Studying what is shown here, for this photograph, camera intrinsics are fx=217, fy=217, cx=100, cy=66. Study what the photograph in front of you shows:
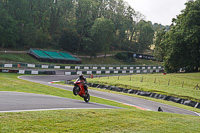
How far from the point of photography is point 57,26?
8900 centimetres

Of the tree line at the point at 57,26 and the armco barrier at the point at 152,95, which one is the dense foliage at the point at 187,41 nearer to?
the armco barrier at the point at 152,95

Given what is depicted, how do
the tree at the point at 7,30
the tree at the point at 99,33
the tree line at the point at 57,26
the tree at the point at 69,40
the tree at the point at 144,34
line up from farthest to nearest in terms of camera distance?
the tree at the point at 144,34 → the tree at the point at 99,33 → the tree at the point at 69,40 → the tree line at the point at 57,26 → the tree at the point at 7,30

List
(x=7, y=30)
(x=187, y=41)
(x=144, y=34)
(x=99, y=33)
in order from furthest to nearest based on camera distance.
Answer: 1. (x=144, y=34)
2. (x=99, y=33)
3. (x=7, y=30)
4. (x=187, y=41)

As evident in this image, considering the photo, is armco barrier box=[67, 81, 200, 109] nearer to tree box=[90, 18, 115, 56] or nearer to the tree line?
the tree line

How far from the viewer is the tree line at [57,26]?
218 ft

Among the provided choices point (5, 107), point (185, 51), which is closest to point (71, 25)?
point (185, 51)

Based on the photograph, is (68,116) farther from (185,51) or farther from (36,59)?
(36,59)

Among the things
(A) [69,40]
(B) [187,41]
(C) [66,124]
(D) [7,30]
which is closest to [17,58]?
(D) [7,30]

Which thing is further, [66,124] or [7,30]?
[7,30]

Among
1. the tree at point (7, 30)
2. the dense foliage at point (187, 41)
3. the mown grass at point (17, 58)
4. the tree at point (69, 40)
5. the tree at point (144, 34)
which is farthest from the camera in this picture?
the tree at point (144, 34)

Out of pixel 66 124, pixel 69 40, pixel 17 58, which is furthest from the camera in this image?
pixel 69 40

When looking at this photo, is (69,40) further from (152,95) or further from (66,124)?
(66,124)

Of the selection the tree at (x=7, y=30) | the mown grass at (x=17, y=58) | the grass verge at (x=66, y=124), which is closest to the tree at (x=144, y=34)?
the mown grass at (x=17, y=58)

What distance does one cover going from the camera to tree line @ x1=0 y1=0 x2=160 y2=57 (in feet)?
218
